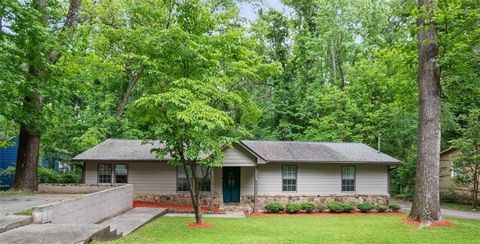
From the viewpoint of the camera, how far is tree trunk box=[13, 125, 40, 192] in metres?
14.4

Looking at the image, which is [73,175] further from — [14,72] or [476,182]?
[476,182]

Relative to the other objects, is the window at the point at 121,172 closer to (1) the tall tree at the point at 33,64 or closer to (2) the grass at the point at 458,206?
(1) the tall tree at the point at 33,64

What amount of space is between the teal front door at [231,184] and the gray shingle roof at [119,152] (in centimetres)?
300

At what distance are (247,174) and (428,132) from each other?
29.5ft

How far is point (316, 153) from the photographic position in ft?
67.9

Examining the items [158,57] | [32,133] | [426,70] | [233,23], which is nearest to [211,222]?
[158,57]

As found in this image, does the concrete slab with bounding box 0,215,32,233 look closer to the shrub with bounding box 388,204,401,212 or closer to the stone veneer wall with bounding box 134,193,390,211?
the stone veneer wall with bounding box 134,193,390,211

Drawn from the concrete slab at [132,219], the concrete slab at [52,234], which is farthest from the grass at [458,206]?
the concrete slab at [52,234]

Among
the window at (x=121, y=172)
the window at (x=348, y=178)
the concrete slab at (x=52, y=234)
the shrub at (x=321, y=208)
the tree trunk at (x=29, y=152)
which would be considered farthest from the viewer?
the window at (x=348, y=178)

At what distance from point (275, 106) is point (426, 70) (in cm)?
1664

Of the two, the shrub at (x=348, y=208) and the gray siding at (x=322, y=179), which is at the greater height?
the gray siding at (x=322, y=179)

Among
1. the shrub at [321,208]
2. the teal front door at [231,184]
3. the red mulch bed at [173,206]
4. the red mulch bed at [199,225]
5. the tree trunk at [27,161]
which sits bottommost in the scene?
the shrub at [321,208]

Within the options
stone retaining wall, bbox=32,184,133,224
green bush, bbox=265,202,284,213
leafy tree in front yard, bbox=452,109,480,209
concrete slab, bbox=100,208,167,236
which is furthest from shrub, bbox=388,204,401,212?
stone retaining wall, bbox=32,184,133,224

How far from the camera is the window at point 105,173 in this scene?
19.4 m
